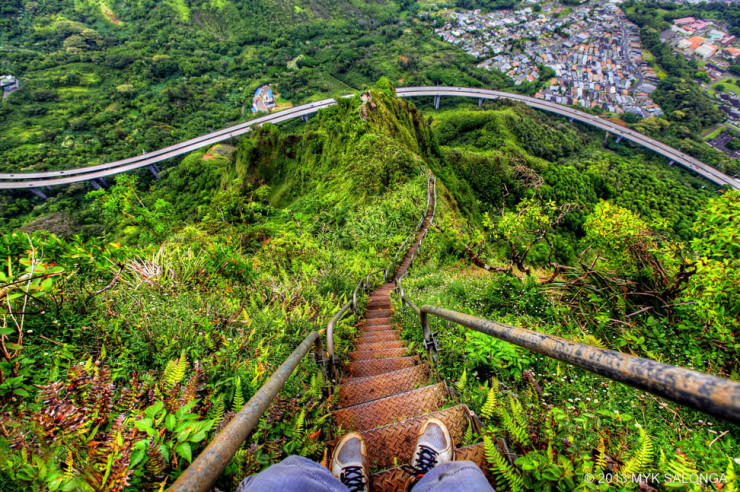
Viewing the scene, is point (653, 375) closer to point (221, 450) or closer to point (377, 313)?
point (221, 450)

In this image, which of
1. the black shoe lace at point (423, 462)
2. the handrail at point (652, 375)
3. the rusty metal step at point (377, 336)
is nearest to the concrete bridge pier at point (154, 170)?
the rusty metal step at point (377, 336)

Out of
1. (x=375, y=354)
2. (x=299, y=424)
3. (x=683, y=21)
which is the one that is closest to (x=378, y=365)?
(x=375, y=354)

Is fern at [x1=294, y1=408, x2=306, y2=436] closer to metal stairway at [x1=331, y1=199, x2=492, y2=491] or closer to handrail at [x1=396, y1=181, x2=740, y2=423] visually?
metal stairway at [x1=331, y1=199, x2=492, y2=491]

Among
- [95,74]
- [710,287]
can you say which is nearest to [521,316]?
[710,287]

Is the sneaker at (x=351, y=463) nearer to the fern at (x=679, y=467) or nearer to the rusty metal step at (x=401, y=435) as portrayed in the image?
the rusty metal step at (x=401, y=435)

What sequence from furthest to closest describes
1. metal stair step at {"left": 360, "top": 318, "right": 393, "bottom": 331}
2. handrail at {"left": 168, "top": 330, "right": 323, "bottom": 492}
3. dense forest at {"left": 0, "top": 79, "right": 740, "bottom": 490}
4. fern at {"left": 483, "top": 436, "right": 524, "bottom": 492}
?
metal stair step at {"left": 360, "top": 318, "right": 393, "bottom": 331}, fern at {"left": 483, "top": 436, "right": 524, "bottom": 492}, dense forest at {"left": 0, "top": 79, "right": 740, "bottom": 490}, handrail at {"left": 168, "top": 330, "right": 323, "bottom": 492}

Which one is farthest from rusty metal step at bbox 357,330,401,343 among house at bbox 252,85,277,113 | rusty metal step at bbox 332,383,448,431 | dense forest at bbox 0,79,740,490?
house at bbox 252,85,277,113

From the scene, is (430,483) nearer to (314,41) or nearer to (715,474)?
(715,474)
